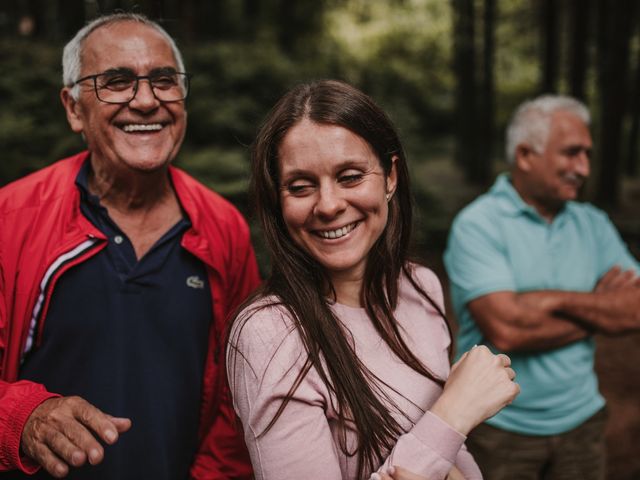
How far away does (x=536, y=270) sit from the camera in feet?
9.59

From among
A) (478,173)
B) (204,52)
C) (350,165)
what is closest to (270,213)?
(350,165)

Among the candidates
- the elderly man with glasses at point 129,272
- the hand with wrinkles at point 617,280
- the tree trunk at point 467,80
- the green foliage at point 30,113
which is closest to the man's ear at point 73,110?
the elderly man with glasses at point 129,272

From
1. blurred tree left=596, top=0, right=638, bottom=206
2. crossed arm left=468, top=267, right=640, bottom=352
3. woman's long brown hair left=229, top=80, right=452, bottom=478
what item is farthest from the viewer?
blurred tree left=596, top=0, right=638, bottom=206

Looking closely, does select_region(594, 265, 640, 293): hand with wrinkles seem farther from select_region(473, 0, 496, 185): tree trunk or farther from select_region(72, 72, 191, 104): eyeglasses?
select_region(473, 0, 496, 185): tree trunk

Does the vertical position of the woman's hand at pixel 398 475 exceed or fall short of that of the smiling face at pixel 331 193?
it falls short

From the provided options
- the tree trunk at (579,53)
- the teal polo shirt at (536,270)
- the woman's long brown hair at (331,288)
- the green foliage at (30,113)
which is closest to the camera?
the woman's long brown hair at (331,288)

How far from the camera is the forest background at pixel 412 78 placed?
21.2 feet

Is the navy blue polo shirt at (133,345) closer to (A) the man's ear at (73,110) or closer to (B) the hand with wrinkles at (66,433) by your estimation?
(A) the man's ear at (73,110)

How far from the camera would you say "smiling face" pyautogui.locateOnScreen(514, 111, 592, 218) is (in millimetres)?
3051

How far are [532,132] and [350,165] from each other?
6.05ft

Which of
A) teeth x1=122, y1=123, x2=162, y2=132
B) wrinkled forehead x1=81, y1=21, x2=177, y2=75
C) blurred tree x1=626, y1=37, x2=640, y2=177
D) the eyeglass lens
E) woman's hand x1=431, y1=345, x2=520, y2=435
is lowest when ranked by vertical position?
blurred tree x1=626, y1=37, x2=640, y2=177

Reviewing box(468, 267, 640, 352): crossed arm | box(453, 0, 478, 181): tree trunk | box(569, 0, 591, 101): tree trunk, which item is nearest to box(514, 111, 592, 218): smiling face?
box(468, 267, 640, 352): crossed arm

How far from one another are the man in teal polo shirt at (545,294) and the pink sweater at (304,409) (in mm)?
1168

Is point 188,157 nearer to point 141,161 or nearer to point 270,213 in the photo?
point 141,161
